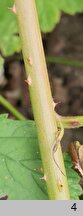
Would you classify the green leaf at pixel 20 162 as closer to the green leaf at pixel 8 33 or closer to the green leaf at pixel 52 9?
the green leaf at pixel 52 9

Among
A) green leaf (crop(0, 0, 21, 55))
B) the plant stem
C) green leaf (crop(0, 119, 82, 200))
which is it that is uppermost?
the plant stem

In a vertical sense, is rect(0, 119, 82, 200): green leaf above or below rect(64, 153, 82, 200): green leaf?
A: above

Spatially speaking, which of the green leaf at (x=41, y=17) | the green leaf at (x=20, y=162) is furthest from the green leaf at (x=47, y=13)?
the green leaf at (x=20, y=162)

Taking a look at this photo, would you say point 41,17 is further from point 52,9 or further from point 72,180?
point 72,180

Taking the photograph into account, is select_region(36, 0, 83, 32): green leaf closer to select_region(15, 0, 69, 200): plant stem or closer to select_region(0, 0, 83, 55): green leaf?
select_region(0, 0, 83, 55): green leaf

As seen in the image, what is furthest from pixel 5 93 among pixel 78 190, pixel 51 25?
pixel 78 190

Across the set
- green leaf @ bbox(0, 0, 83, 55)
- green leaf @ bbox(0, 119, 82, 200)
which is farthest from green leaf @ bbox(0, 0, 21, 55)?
green leaf @ bbox(0, 119, 82, 200)

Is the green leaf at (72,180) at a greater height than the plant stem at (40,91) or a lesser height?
lesser

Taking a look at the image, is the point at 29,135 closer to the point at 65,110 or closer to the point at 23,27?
the point at 23,27
